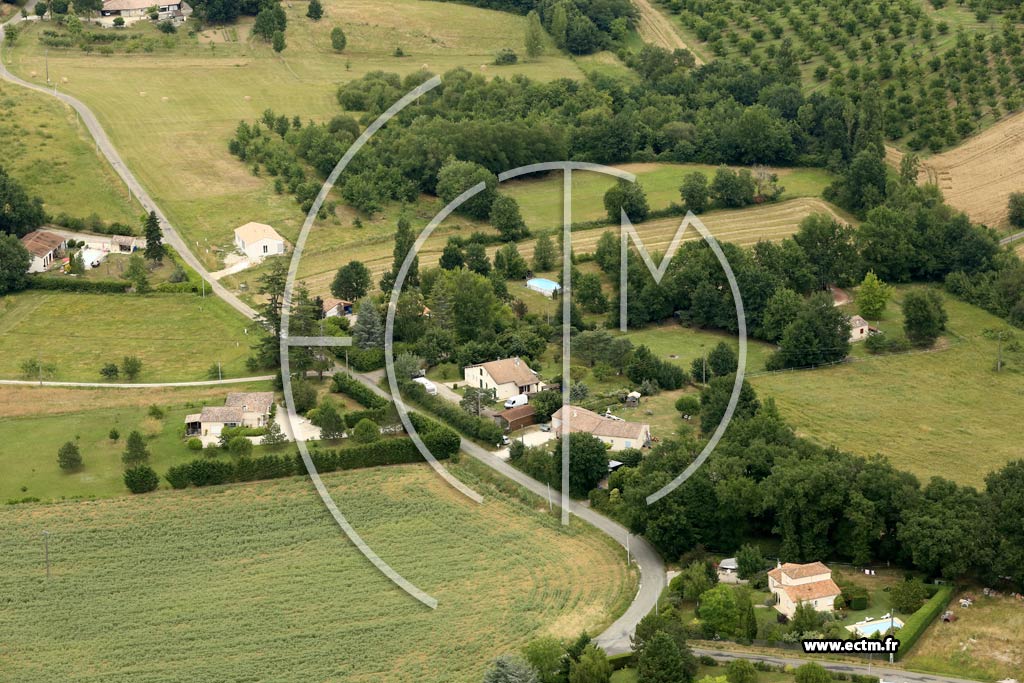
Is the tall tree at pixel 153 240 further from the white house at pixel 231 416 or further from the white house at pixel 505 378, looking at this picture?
the white house at pixel 505 378

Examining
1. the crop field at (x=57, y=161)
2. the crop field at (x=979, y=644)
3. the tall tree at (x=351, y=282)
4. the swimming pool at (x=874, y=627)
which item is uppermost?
the crop field at (x=57, y=161)

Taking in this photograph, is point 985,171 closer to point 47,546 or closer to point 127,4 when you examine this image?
point 47,546

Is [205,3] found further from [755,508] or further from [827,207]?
[755,508]

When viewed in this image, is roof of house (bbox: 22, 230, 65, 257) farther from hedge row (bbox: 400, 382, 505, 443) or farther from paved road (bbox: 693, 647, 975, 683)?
paved road (bbox: 693, 647, 975, 683)

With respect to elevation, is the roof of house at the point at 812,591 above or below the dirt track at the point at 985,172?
below

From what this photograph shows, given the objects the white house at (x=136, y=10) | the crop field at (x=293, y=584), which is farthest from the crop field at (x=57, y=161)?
the crop field at (x=293, y=584)

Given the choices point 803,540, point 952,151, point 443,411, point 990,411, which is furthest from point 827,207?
point 803,540
